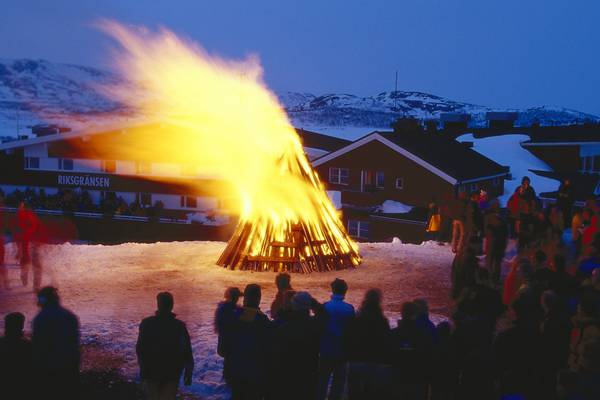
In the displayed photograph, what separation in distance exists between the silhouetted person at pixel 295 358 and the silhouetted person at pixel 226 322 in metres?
0.56

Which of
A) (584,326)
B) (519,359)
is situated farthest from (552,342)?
(584,326)

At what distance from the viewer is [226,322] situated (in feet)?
21.2

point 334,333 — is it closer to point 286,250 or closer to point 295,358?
point 295,358

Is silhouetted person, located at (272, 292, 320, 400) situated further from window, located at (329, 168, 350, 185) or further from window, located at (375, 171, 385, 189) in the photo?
window, located at (329, 168, 350, 185)

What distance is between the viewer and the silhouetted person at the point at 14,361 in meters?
5.73

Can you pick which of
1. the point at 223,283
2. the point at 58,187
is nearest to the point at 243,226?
the point at 223,283

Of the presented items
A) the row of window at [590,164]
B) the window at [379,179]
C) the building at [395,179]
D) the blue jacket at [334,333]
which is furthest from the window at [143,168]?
the blue jacket at [334,333]

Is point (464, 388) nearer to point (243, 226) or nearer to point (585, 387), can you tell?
point (585, 387)

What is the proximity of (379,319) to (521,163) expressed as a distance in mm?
32508

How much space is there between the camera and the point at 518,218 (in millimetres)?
15617

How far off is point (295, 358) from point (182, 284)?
27.7 feet

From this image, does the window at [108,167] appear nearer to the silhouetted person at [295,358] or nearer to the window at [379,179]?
the window at [379,179]

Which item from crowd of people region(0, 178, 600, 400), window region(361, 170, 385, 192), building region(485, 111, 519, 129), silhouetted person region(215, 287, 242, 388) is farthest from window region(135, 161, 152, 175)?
silhouetted person region(215, 287, 242, 388)

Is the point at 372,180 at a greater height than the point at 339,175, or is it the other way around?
the point at 339,175
